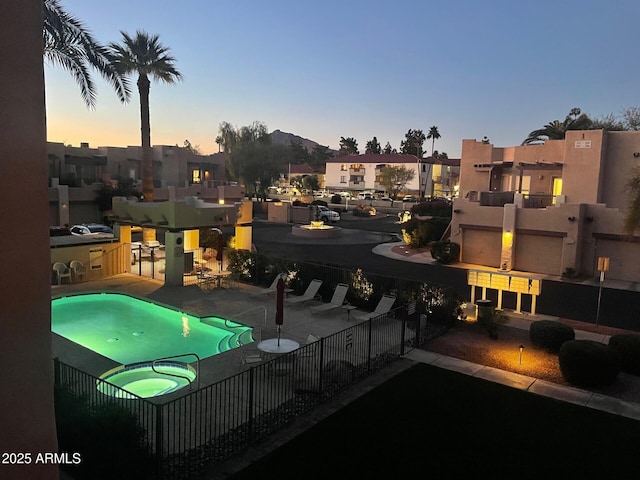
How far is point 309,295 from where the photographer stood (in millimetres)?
Result: 17891

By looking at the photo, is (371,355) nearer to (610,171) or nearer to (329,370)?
(329,370)

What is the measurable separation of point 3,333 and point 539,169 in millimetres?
37922

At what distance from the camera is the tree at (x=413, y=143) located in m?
130

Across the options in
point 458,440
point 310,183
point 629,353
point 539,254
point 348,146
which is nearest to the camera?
point 458,440

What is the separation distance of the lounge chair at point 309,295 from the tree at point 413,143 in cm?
11381

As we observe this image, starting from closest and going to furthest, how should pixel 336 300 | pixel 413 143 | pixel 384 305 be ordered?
pixel 384 305 → pixel 336 300 → pixel 413 143

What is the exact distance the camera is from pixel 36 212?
3.67 m

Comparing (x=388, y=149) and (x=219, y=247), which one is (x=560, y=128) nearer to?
(x=219, y=247)

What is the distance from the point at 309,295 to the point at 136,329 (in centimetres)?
580

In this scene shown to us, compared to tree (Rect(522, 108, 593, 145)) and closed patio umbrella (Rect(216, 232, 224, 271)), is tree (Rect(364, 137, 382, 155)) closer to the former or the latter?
tree (Rect(522, 108, 593, 145))

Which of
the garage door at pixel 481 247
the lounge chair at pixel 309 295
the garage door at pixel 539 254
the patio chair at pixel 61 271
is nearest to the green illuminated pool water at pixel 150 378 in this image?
the lounge chair at pixel 309 295

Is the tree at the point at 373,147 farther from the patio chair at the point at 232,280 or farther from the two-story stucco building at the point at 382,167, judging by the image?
the patio chair at the point at 232,280

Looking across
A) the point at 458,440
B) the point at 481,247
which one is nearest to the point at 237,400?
the point at 458,440

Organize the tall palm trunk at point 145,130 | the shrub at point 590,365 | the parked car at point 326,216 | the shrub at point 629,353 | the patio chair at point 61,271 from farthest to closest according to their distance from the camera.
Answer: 1. the parked car at point 326,216
2. the tall palm trunk at point 145,130
3. the patio chair at point 61,271
4. the shrub at point 629,353
5. the shrub at point 590,365
